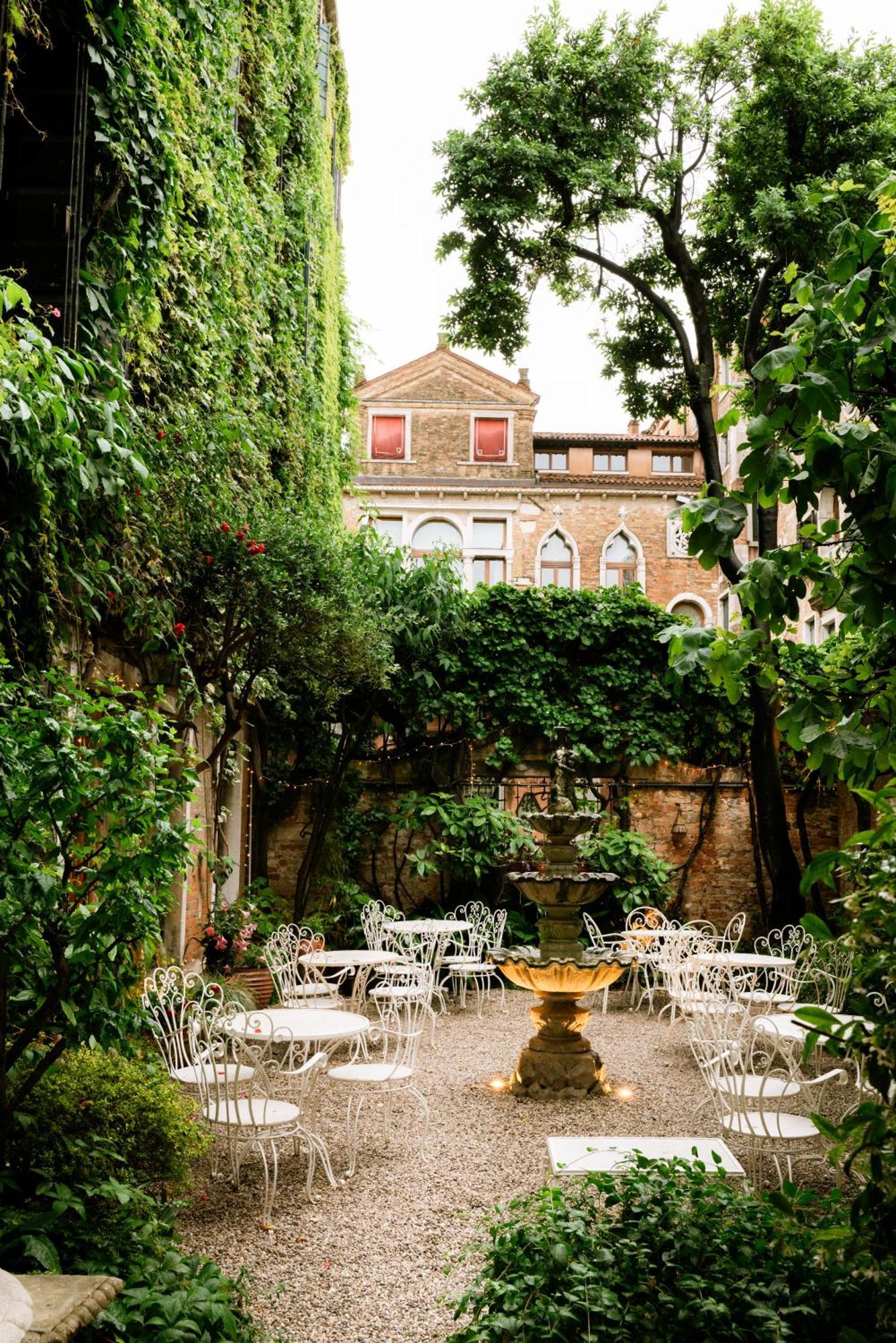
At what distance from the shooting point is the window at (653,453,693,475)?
81.5 feet

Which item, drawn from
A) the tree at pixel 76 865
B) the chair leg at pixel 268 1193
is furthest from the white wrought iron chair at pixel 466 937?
the tree at pixel 76 865

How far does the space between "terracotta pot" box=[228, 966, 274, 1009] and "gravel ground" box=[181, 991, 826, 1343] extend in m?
1.43

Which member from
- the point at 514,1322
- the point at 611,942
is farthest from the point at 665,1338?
the point at 611,942

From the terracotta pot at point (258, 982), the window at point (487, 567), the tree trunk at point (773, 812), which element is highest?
the window at point (487, 567)

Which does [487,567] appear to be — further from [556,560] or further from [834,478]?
[834,478]

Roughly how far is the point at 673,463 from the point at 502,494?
4543 millimetres

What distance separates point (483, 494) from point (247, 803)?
13.7m

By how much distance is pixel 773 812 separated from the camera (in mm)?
10742

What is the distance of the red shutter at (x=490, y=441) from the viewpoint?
2397cm

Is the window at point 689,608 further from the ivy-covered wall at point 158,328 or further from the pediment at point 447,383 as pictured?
the ivy-covered wall at point 158,328

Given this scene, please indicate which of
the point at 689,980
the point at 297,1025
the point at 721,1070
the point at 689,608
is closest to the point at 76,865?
the point at 297,1025

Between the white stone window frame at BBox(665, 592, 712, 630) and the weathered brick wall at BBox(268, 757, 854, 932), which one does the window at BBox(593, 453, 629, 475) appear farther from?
the weathered brick wall at BBox(268, 757, 854, 932)

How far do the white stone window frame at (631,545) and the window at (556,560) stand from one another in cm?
72

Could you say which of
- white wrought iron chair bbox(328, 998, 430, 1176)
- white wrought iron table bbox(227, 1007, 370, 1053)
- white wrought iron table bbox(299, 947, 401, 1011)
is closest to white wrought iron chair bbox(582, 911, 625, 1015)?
white wrought iron table bbox(299, 947, 401, 1011)
